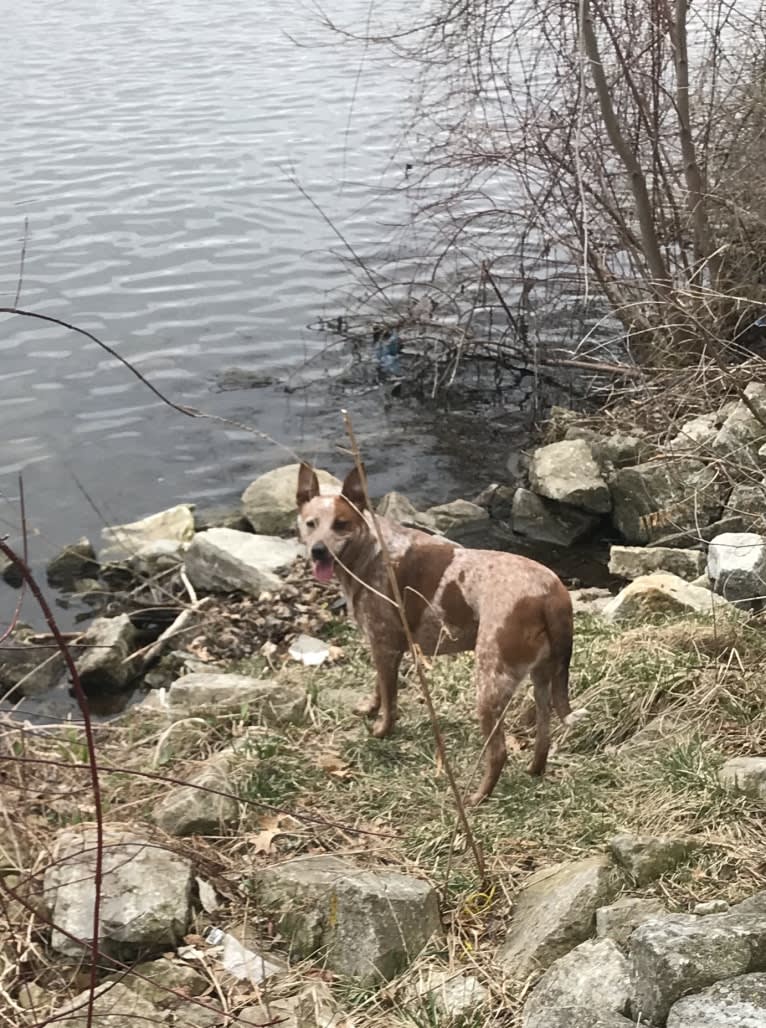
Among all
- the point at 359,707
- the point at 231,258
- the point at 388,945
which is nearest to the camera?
the point at 388,945

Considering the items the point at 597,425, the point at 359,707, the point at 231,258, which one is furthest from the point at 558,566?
the point at 231,258

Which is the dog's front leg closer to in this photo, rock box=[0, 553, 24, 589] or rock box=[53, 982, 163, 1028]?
rock box=[53, 982, 163, 1028]

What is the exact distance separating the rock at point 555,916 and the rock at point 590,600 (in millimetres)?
3201

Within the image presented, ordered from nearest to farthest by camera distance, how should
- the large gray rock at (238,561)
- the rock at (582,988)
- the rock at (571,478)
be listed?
the rock at (582,988)
the large gray rock at (238,561)
the rock at (571,478)

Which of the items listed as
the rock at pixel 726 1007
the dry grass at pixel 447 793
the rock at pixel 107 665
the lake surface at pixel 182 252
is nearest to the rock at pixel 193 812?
the dry grass at pixel 447 793

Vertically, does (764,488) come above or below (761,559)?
above

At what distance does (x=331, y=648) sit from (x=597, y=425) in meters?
4.51

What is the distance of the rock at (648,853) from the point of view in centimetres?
373

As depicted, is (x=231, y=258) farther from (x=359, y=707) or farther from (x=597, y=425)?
(x=359, y=707)

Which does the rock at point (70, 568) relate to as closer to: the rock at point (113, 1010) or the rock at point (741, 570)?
the rock at point (741, 570)

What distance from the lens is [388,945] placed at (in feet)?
12.1

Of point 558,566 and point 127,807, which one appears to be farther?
point 558,566

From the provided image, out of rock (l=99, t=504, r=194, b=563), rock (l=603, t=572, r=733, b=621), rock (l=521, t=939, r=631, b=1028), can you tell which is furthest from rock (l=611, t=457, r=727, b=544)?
rock (l=521, t=939, r=631, b=1028)

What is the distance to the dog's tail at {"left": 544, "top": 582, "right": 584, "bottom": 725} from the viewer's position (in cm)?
458
